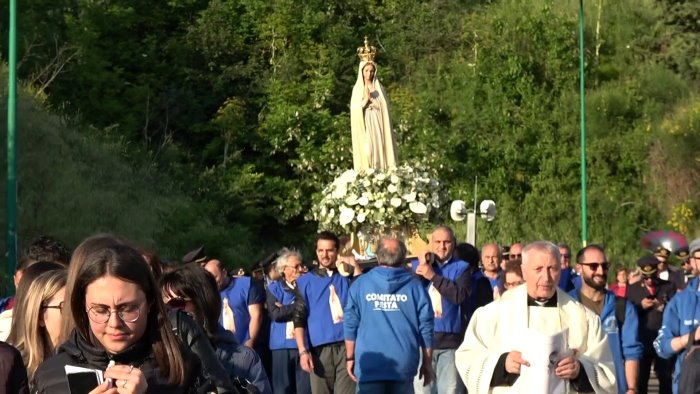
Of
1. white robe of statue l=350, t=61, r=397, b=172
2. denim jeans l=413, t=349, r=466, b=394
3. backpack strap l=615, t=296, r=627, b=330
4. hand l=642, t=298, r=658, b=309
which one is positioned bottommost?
denim jeans l=413, t=349, r=466, b=394

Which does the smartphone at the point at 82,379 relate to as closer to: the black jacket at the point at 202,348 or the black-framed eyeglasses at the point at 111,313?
the black-framed eyeglasses at the point at 111,313

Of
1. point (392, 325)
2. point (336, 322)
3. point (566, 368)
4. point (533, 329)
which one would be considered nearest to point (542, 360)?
point (566, 368)

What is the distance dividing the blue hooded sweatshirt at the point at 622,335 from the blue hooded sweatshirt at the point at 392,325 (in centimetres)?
137

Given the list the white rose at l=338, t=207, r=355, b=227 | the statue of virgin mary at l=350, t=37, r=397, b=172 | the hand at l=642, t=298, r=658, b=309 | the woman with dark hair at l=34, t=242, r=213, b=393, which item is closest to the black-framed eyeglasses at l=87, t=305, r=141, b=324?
the woman with dark hair at l=34, t=242, r=213, b=393

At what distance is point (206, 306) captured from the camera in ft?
23.0

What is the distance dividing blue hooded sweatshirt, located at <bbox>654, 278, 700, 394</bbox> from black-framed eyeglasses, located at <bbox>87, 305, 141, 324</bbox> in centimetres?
739

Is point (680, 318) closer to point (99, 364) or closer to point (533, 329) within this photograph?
point (533, 329)

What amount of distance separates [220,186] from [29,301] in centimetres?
3821

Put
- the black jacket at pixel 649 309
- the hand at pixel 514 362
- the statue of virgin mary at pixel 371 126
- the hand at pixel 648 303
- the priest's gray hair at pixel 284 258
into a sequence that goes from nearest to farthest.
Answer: the hand at pixel 514 362
the priest's gray hair at pixel 284 258
the black jacket at pixel 649 309
the hand at pixel 648 303
the statue of virgin mary at pixel 371 126

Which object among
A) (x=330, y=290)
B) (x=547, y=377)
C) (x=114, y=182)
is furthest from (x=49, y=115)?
(x=547, y=377)

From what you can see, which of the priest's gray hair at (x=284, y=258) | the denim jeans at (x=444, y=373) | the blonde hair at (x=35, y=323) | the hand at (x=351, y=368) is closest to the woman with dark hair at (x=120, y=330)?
the blonde hair at (x=35, y=323)

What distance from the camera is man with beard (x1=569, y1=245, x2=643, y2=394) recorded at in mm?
11219

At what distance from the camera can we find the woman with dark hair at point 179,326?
4.64 m

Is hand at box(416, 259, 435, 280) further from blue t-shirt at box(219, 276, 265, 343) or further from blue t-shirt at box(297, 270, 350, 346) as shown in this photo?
blue t-shirt at box(219, 276, 265, 343)
